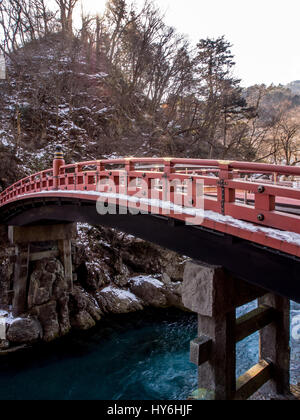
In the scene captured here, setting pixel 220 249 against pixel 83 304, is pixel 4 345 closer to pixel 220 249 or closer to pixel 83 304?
pixel 83 304

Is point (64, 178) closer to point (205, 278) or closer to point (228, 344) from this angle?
point (205, 278)

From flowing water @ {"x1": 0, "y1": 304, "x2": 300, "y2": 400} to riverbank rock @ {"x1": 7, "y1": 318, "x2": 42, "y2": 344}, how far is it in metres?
0.50

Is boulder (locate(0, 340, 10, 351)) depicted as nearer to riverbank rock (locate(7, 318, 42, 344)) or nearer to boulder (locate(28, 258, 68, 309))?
riverbank rock (locate(7, 318, 42, 344))

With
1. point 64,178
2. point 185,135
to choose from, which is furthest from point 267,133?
point 64,178

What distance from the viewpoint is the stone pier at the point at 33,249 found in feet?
38.1

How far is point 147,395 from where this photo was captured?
8117 millimetres

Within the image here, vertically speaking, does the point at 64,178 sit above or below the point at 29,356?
above

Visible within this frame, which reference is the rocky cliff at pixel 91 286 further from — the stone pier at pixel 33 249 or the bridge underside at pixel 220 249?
the bridge underside at pixel 220 249

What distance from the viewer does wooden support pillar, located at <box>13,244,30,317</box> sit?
→ 1141 cm

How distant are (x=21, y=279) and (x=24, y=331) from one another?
2283 millimetres

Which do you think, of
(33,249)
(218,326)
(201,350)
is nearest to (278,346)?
(218,326)

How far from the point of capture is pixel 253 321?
496cm

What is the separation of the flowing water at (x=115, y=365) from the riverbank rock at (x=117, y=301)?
91cm
